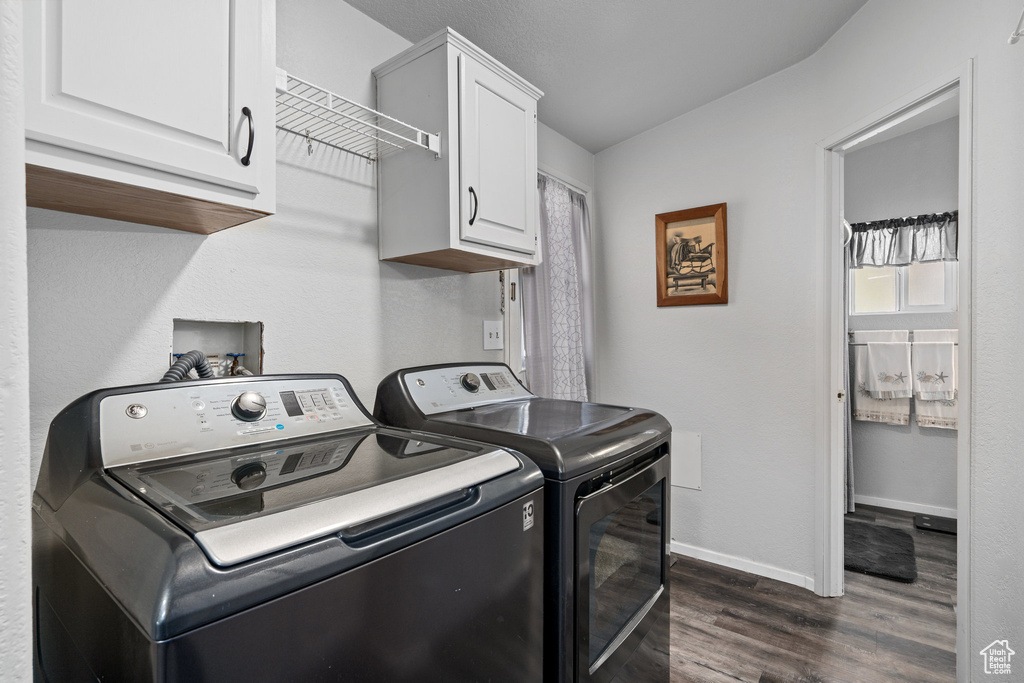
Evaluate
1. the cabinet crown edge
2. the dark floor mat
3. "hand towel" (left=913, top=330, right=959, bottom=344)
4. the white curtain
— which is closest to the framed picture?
the white curtain

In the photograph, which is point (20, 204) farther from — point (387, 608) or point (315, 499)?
point (387, 608)

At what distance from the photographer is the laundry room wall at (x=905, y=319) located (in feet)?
11.1

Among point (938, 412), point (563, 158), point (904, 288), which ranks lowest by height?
point (938, 412)

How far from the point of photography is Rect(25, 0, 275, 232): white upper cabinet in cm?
78

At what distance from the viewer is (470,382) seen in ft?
5.58

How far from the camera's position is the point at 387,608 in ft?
2.28

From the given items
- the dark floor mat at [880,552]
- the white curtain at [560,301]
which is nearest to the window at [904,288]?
the dark floor mat at [880,552]

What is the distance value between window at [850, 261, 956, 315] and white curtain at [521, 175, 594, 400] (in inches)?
86.9

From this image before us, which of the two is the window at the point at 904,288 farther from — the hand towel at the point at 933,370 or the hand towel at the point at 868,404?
the hand towel at the point at 868,404

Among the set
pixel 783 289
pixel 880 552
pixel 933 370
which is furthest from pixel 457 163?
pixel 933 370

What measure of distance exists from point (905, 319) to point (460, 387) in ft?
11.6

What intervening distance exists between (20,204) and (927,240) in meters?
4.50

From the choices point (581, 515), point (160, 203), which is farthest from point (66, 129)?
point (581, 515)

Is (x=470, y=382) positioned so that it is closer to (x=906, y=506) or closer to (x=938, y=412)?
(x=938, y=412)
